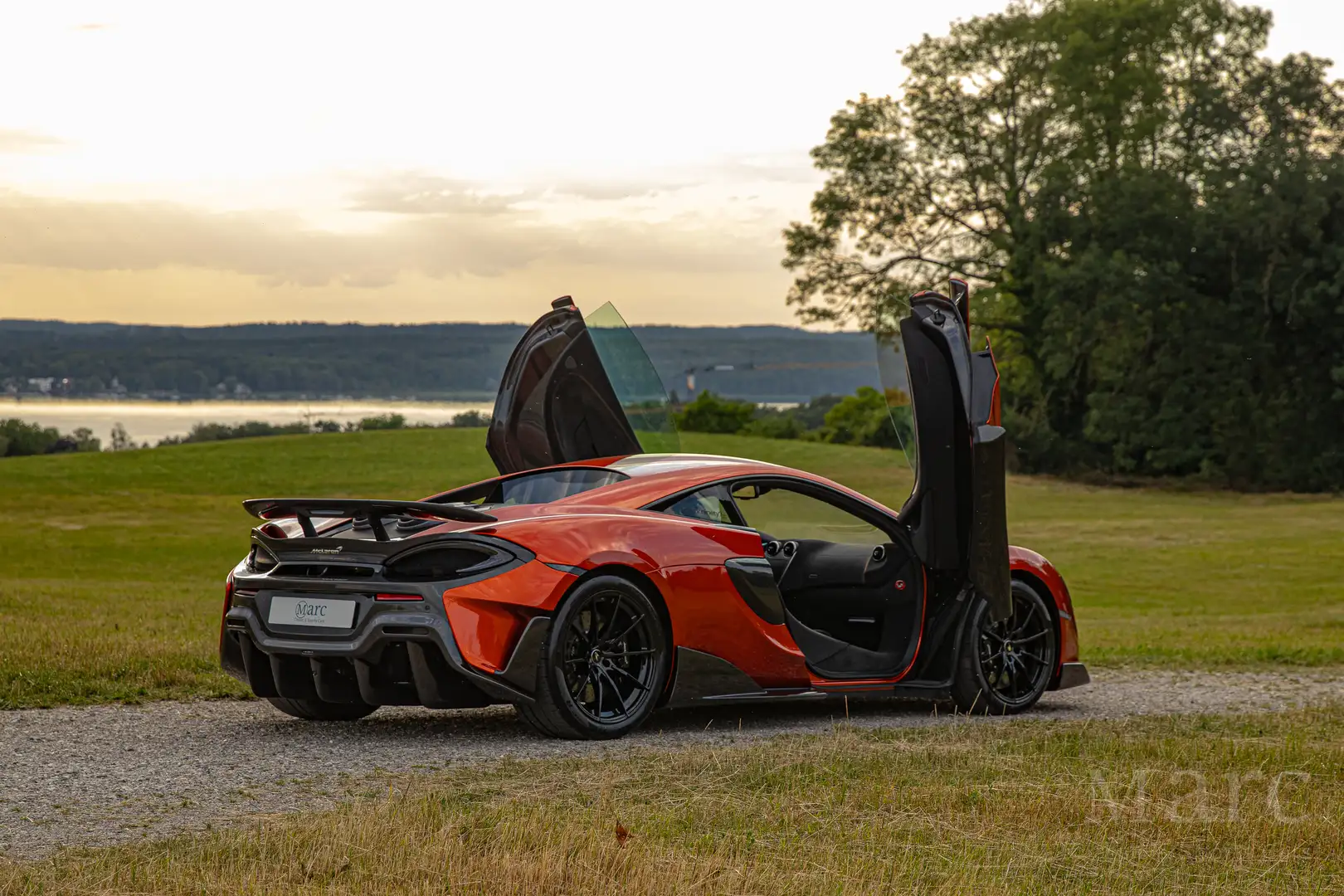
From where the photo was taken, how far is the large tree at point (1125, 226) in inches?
1918

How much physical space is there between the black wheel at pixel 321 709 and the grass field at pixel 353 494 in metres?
1.21

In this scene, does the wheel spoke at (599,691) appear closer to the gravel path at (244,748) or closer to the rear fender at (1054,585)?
the gravel path at (244,748)

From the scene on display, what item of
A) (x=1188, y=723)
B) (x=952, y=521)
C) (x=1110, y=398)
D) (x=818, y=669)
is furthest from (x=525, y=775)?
(x=1110, y=398)

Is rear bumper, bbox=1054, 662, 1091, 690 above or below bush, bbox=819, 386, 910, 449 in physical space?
below

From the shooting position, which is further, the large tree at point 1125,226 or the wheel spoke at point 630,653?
the large tree at point 1125,226

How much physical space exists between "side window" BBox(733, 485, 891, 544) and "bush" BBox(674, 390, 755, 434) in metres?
79.0

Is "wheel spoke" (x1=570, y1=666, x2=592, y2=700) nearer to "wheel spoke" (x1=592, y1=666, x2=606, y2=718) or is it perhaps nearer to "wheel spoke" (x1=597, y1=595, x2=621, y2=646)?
"wheel spoke" (x1=592, y1=666, x2=606, y2=718)

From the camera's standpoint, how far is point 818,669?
8.00 meters

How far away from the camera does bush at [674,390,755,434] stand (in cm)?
8900

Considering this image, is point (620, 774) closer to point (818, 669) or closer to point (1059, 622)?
point (818, 669)

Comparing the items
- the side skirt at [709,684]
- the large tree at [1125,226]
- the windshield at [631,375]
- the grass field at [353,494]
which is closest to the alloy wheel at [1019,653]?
the side skirt at [709,684]

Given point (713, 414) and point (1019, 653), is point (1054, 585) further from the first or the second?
point (713, 414)

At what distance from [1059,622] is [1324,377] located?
44238mm

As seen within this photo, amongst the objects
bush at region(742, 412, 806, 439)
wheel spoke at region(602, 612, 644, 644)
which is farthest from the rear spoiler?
bush at region(742, 412, 806, 439)
